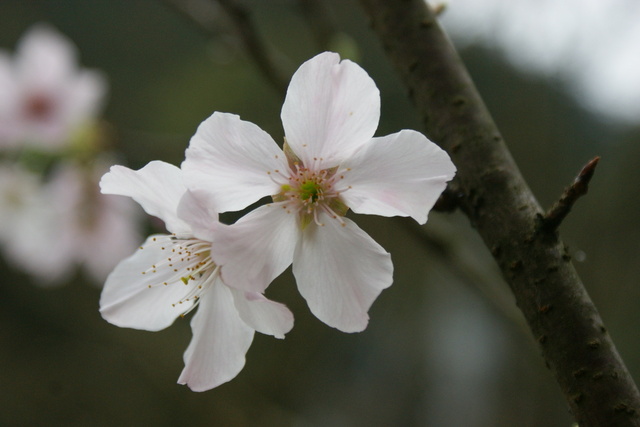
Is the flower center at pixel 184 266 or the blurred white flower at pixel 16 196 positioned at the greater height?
the flower center at pixel 184 266

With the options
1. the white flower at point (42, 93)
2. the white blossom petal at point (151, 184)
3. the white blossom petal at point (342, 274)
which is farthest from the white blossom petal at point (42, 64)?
the white blossom petal at point (342, 274)

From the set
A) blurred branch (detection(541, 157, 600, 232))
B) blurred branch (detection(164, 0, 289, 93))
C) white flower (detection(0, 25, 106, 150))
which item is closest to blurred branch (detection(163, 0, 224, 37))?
blurred branch (detection(164, 0, 289, 93))

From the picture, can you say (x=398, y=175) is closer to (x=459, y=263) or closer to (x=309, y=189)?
(x=309, y=189)

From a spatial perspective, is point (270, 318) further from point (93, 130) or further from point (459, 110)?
point (93, 130)

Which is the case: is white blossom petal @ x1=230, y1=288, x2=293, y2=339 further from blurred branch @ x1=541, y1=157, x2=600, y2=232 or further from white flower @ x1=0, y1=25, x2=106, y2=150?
white flower @ x1=0, y1=25, x2=106, y2=150

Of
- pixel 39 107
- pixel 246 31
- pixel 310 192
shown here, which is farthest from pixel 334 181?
pixel 39 107

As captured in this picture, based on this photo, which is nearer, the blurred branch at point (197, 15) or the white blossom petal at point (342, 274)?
the white blossom petal at point (342, 274)

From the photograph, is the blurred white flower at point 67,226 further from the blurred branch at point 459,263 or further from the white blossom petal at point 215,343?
the white blossom petal at point 215,343
